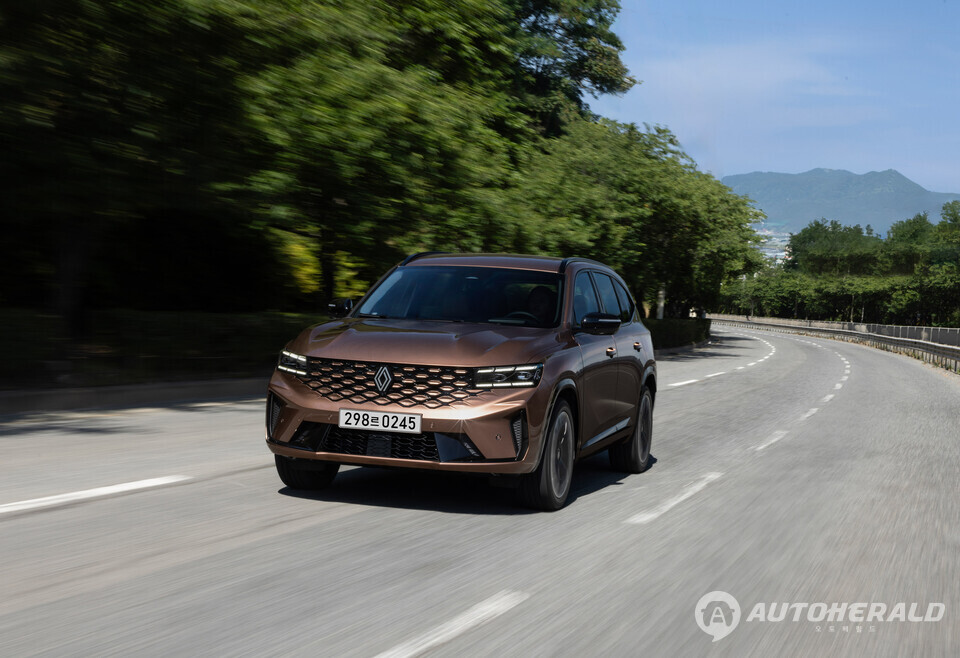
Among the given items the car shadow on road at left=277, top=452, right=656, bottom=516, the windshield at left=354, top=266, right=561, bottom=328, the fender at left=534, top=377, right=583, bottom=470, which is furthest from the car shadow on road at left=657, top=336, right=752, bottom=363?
the fender at left=534, top=377, right=583, bottom=470

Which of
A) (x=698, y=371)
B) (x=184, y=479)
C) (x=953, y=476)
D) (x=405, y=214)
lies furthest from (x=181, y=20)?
(x=698, y=371)

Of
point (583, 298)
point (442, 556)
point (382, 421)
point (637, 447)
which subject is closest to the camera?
point (442, 556)

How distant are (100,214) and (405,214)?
6246mm

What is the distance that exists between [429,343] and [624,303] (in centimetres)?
340

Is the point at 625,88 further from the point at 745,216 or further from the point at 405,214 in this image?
the point at 405,214

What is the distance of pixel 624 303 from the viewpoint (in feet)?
31.2

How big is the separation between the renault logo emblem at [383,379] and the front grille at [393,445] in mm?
277

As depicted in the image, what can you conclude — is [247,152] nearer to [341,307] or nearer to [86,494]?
[341,307]

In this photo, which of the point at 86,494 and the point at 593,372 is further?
the point at 593,372

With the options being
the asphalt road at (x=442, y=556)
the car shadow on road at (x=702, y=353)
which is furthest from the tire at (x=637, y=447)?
the car shadow on road at (x=702, y=353)

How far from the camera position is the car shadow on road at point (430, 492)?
Answer: 22.9 ft

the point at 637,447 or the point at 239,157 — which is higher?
the point at 239,157

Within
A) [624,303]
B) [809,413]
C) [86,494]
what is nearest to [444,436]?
[86,494]

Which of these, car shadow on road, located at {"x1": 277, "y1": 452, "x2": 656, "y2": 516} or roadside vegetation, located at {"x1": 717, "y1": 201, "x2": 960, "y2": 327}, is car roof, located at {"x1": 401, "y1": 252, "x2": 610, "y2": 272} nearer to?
car shadow on road, located at {"x1": 277, "y1": 452, "x2": 656, "y2": 516}
